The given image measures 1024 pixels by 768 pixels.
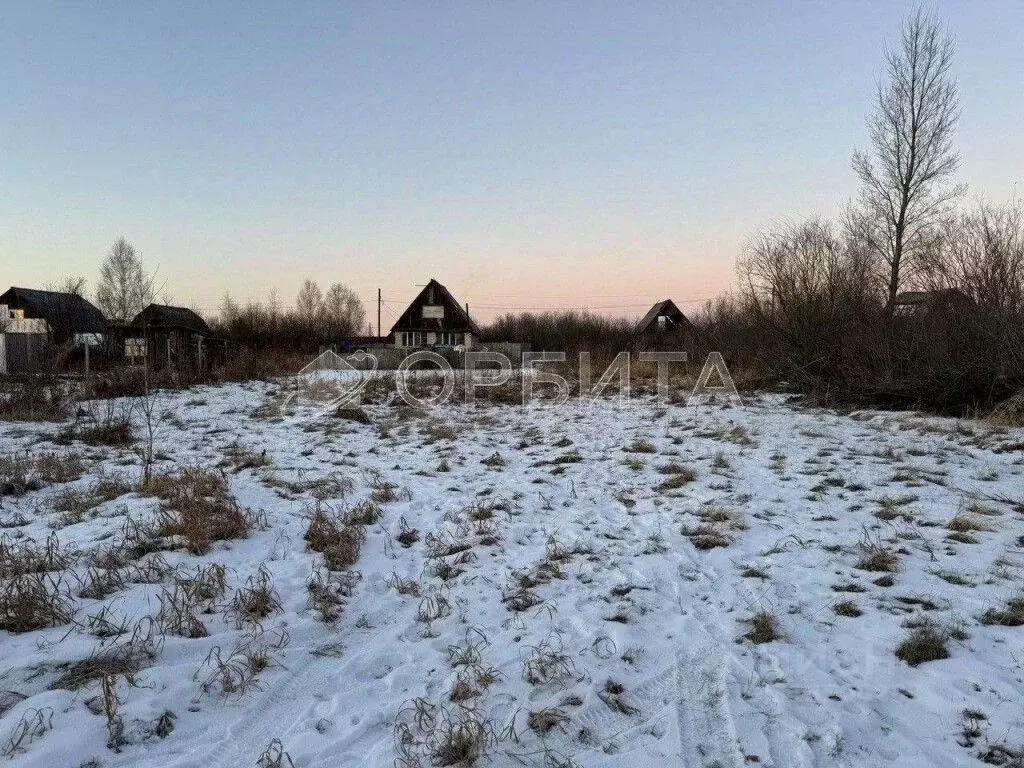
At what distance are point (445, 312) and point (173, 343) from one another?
55.4 ft

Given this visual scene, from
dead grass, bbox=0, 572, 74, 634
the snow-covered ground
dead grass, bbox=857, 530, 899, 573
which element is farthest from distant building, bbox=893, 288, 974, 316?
dead grass, bbox=0, 572, 74, 634

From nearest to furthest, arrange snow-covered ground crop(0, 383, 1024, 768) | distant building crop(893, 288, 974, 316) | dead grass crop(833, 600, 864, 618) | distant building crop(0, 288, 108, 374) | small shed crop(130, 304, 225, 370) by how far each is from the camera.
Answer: snow-covered ground crop(0, 383, 1024, 768)
dead grass crop(833, 600, 864, 618)
distant building crop(893, 288, 974, 316)
distant building crop(0, 288, 108, 374)
small shed crop(130, 304, 225, 370)

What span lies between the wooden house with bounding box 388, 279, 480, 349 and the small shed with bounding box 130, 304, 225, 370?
11257 millimetres

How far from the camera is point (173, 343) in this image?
19.8 metres

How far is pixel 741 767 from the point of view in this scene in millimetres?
2100

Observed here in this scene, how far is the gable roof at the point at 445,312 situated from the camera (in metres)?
34.6

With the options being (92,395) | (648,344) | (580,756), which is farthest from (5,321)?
(580,756)

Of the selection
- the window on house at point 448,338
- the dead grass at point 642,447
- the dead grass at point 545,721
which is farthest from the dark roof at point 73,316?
the window on house at point 448,338

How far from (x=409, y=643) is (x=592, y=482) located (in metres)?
3.29

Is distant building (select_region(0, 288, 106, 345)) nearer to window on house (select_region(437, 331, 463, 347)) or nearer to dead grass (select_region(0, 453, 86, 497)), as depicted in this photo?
dead grass (select_region(0, 453, 86, 497))

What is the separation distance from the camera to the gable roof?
34.6 metres

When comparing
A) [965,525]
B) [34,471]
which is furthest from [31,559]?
[965,525]

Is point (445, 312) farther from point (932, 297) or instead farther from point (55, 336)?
point (932, 297)

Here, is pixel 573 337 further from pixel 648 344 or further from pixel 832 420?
pixel 832 420
